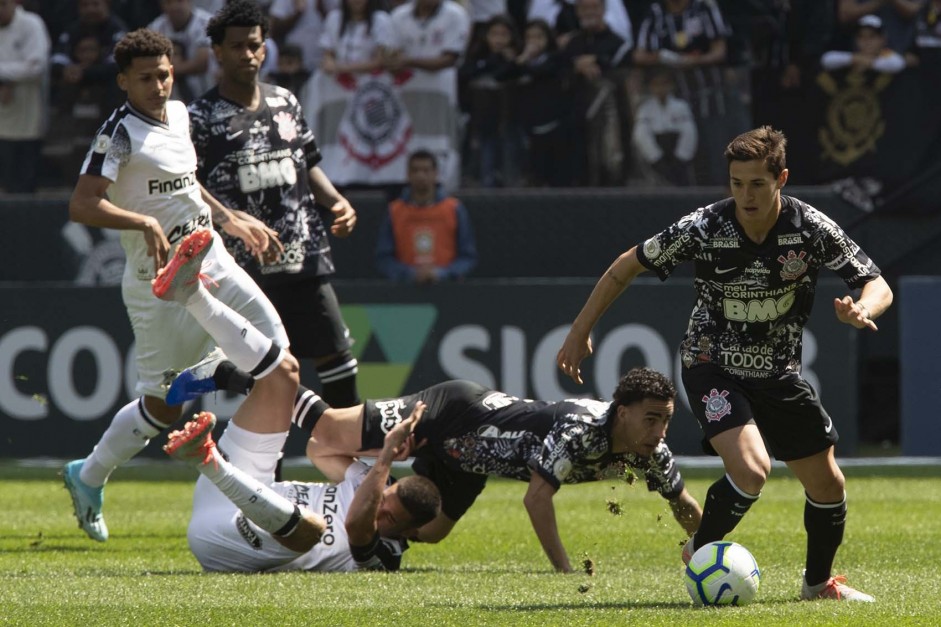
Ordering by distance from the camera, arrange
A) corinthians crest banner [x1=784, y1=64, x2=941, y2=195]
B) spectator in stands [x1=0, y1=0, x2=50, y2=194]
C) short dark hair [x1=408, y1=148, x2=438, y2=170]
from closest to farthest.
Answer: short dark hair [x1=408, y1=148, x2=438, y2=170] < corinthians crest banner [x1=784, y1=64, x2=941, y2=195] < spectator in stands [x1=0, y1=0, x2=50, y2=194]

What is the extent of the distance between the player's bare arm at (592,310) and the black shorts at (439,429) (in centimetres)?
159

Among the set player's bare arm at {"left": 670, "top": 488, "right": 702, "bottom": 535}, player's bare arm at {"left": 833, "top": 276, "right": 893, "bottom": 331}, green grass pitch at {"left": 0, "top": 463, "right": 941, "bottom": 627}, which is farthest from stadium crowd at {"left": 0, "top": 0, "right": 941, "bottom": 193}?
player's bare arm at {"left": 833, "top": 276, "right": 893, "bottom": 331}

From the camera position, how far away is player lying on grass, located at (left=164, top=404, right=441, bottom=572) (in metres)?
6.75

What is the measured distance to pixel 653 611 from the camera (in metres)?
5.78

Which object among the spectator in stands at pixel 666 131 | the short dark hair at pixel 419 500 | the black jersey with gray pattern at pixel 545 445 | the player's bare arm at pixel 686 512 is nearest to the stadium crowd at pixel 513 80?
the spectator in stands at pixel 666 131

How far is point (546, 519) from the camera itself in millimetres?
7094

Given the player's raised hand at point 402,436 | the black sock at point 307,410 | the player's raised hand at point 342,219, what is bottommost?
the black sock at point 307,410

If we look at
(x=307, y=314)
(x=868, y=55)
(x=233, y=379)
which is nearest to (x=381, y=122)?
(x=868, y=55)

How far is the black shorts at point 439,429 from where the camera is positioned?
7.72m

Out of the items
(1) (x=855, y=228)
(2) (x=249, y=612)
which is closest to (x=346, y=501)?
(2) (x=249, y=612)

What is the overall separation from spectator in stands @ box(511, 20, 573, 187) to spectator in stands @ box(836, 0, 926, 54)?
7.88 ft

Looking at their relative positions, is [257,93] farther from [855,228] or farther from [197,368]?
[855,228]

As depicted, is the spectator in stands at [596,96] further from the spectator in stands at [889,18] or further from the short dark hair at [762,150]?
the short dark hair at [762,150]

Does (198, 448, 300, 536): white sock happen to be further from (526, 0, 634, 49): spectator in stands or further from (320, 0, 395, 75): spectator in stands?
(526, 0, 634, 49): spectator in stands
